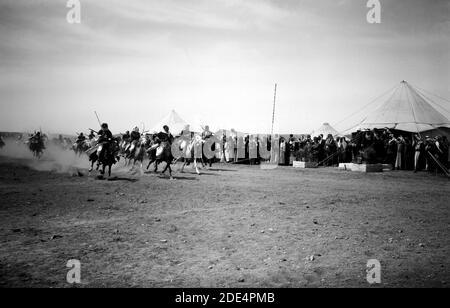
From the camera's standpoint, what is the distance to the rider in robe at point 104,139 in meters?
16.3

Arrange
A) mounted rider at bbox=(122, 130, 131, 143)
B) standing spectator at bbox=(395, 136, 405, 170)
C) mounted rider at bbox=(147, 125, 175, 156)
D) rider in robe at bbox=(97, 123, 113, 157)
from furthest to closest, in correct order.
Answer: mounted rider at bbox=(122, 130, 131, 143), standing spectator at bbox=(395, 136, 405, 170), mounted rider at bbox=(147, 125, 175, 156), rider in robe at bbox=(97, 123, 113, 157)

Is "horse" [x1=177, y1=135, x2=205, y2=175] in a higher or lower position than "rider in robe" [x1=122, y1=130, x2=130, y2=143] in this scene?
lower

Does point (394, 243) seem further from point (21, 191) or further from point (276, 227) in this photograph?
point (21, 191)

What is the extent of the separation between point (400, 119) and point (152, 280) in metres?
28.9

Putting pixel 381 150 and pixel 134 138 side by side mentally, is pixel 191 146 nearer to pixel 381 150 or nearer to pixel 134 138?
pixel 134 138

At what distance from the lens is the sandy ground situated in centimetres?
509

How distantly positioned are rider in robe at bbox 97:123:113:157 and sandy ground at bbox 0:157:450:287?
12.1 feet

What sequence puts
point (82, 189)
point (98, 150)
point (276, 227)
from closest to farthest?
point (276, 227), point (82, 189), point (98, 150)

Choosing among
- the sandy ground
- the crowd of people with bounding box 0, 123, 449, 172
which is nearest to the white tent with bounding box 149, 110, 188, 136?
the crowd of people with bounding box 0, 123, 449, 172

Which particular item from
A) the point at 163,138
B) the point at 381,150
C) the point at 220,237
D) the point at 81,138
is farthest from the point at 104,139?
the point at 381,150

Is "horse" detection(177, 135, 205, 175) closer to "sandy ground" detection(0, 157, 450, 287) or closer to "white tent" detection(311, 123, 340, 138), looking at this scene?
"sandy ground" detection(0, 157, 450, 287)
